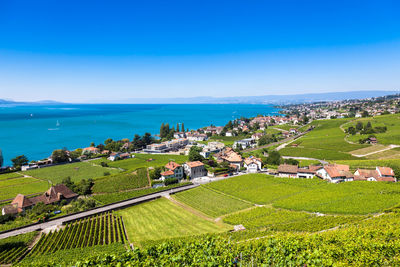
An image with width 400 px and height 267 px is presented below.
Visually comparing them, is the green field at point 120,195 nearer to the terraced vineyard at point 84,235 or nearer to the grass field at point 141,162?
the terraced vineyard at point 84,235

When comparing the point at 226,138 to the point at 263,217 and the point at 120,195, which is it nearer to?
the point at 120,195

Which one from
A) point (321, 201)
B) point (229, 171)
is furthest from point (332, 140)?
point (321, 201)

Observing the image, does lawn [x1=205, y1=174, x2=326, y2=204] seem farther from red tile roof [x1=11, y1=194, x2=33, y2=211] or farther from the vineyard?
red tile roof [x1=11, y1=194, x2=33, y2=211]

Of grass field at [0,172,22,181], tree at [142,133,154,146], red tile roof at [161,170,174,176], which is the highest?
tree at [142,133,154,146]

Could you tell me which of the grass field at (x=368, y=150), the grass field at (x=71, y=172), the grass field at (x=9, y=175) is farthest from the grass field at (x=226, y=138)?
the grass field at (x=9, y=175)

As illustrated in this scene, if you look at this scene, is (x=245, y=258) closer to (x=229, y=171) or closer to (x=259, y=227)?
(x=259, y=227)

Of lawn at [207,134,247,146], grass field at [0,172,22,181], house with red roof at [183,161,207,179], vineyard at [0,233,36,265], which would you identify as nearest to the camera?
vineyard at [0,233,36,265]

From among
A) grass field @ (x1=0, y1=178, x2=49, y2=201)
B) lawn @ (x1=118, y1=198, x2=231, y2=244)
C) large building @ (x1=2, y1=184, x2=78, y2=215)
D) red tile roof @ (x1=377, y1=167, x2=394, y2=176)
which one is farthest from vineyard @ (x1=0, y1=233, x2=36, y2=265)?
red tile roof @ (x1=377, y1=167, x2=394, y2=176)
